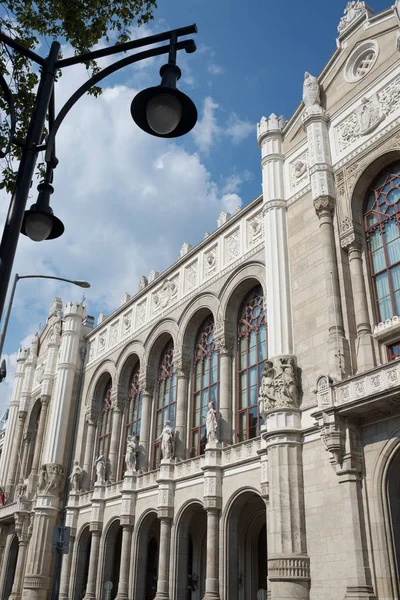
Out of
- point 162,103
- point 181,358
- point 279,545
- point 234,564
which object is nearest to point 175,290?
point 181,358

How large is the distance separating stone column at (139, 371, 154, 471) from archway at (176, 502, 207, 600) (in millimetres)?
4234

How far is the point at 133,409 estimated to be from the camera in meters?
34.5

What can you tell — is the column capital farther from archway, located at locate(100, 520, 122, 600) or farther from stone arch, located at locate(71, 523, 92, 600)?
stone arch, located at locate(71, 523, 92, 600)

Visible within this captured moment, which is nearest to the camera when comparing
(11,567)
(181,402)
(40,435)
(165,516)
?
(165,516)

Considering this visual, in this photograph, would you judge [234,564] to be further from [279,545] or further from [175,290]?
[175,290]

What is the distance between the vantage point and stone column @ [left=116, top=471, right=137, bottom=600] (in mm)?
27703

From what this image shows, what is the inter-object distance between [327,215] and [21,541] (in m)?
29.4

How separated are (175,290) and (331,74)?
1382 centimetres

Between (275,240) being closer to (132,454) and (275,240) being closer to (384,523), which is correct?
(384,523)

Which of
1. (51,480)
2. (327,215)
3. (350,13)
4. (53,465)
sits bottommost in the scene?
(51,480)

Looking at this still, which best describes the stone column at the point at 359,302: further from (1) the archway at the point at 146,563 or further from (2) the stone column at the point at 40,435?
(2) the stone column at the point at 40,435

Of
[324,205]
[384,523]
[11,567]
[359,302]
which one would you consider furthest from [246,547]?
[11,567]

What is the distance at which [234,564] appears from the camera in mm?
22703

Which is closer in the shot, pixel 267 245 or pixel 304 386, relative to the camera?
pixel 304 386
